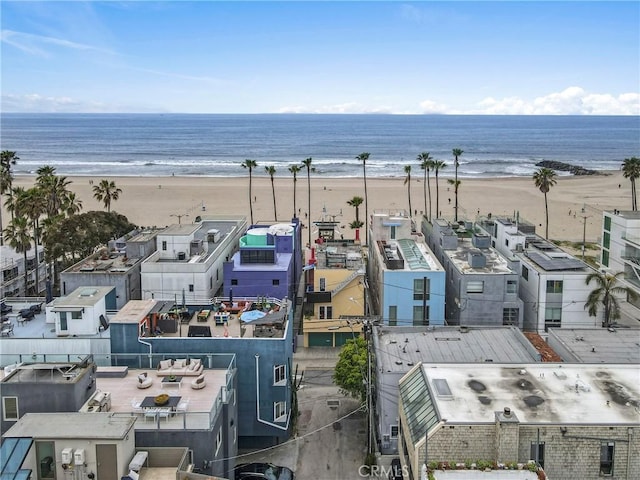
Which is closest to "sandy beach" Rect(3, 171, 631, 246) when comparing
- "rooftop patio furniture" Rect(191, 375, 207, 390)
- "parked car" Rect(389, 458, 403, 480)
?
"parked car" Rect(389, 458, 403, 480)

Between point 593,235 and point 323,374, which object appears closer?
point 323,374

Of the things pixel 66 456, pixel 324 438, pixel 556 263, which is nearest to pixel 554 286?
pixel 556 263

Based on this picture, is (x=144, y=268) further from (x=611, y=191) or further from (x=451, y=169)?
(x=451, y=169)

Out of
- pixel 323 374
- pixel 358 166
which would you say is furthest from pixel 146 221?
pixel 358 166

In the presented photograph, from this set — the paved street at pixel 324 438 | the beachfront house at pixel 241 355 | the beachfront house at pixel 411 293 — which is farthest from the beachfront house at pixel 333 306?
the beachfront house at pixel 241 355

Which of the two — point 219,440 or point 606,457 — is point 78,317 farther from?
point 606,457

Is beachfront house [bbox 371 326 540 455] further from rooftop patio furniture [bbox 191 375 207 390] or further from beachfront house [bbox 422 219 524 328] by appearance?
rooftop patio furniture [bbox 191 375 207 390]

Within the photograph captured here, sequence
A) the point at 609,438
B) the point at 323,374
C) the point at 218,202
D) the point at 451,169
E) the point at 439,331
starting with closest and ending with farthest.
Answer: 1. the point at 609,438
2. the point at 439,331
3. the point at 323,374
4. the point at 218,202
5. the point at 451,169

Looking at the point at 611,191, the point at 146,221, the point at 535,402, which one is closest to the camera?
the point at 535,402

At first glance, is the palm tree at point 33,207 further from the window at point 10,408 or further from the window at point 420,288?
the window at point 420,288
